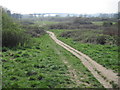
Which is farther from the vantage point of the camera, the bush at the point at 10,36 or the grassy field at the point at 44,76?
the bush at the point at 10,36

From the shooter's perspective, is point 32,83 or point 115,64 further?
point 115,64

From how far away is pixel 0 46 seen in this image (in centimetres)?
1575

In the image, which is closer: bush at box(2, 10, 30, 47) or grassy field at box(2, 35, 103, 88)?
grassy field at box(2, 35, 103, 88)

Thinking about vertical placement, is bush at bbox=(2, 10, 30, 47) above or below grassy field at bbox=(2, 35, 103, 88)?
above

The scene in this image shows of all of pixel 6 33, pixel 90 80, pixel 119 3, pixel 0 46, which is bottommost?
pixel 90 80

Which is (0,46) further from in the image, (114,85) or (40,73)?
(114,85)

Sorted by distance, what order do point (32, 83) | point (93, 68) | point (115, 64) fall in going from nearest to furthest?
point (32, 83)
point (93, 68)
point (115, 64)

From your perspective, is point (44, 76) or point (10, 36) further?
point (10, 36)

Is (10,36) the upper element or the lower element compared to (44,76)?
upper

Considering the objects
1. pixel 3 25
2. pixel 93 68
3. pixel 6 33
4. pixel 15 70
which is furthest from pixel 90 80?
pixel 3 25

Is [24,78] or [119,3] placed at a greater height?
[119,3]

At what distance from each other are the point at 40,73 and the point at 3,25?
10.8 meters

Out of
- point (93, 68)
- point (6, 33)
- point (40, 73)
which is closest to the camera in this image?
point (40, 73)

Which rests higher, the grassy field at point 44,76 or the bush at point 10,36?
the bush at point 10,36
